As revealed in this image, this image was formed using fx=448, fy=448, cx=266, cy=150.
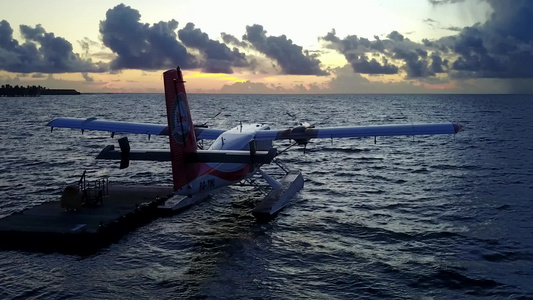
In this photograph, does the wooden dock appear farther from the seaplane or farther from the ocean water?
the seaplane

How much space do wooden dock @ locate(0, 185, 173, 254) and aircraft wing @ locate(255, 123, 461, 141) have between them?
268 inches

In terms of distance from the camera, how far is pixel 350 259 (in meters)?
15.7

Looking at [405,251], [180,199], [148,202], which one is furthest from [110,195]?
[405,251]

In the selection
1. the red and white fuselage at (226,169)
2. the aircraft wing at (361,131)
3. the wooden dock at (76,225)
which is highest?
the aircraft wing at (361,131)

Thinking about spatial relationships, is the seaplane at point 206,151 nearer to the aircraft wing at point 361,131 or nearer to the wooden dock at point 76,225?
the aircraft wing at point 361,131

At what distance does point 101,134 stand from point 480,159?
49.7 metres

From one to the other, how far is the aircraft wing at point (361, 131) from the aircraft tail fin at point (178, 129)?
6600 mm

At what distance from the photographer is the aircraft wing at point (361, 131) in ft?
71.6

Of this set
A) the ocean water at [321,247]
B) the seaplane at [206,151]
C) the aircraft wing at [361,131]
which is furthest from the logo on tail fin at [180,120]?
the aircraft wing at [361,131]

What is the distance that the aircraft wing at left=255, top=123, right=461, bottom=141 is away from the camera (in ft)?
71.6

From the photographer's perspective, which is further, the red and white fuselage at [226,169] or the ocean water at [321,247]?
the red and white fuselage at [226,169]

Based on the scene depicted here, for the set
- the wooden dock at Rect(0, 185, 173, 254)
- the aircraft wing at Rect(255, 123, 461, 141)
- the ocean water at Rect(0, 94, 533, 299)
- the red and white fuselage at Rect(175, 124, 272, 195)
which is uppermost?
the aircraft wing at Rect(255, 123, 461, 141)

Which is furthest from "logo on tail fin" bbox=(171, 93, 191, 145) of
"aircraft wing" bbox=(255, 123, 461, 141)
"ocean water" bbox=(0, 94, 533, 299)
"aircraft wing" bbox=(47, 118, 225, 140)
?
"aircraft wing" bbox=(47, 118, 225, 140)

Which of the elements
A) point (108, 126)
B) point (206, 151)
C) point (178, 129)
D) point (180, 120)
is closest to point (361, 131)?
point (206, 151)
